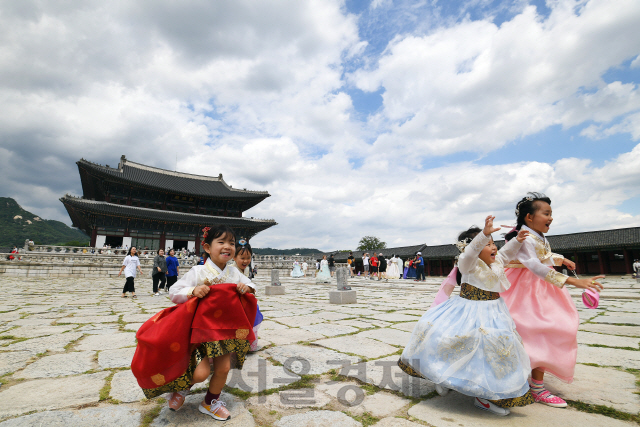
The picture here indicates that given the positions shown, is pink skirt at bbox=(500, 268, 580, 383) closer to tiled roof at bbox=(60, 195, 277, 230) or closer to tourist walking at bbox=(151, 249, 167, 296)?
tourist walking at bbox=(151, 249, 167, 296)

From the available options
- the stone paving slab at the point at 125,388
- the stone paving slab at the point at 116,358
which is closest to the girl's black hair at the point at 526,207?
the stone paving slab at the point at 125,388

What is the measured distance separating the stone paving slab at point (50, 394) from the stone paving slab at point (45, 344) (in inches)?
39.1

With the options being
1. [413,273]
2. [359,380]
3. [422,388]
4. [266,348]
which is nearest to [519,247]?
[422,388]

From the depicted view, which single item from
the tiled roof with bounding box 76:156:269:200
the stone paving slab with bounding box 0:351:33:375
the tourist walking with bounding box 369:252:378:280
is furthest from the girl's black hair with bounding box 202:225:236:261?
the tiled roof with bounding box 76:156:269:200

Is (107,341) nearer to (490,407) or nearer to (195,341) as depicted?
(195,341)

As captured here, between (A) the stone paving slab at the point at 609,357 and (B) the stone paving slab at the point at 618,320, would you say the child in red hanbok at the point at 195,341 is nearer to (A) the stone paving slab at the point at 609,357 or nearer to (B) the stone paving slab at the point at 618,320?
(A) the stone paving slab at the point at 609,357

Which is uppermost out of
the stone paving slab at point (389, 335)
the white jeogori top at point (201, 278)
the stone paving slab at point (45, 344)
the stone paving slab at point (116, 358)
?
the white jeogori top at point (201, 278)

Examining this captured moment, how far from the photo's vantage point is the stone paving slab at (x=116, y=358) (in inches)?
96.2

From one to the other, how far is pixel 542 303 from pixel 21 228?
238 ft

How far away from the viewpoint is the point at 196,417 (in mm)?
1623

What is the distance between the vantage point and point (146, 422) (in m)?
1.57

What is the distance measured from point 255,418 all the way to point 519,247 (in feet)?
6.38

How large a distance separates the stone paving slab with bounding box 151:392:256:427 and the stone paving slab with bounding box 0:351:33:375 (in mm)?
1567

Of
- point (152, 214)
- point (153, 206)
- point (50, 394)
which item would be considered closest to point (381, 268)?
point (50, 394)
